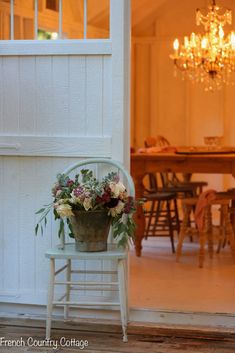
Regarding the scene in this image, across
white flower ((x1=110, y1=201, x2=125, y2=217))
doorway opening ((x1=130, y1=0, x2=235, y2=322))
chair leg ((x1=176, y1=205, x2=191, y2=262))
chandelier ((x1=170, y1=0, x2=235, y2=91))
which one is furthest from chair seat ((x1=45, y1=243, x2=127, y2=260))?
doorway opening ((x1=130, y1=0, x2=235, y2=322))

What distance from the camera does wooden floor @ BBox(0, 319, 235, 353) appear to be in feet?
12.0

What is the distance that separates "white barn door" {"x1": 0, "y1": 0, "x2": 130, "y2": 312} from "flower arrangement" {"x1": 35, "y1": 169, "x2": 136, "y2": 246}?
30cm

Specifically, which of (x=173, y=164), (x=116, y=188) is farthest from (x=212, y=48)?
(x=116, y=188)

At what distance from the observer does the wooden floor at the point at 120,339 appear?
3.67 meters

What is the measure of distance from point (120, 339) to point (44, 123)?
4.44ft

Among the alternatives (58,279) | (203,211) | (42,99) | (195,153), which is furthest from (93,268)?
(195,153)

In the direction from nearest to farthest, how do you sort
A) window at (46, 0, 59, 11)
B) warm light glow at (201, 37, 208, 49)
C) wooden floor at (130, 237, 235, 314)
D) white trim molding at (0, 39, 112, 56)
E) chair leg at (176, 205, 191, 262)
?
1. white trim molding at (0, 39, 112, 56)
2. wooden floor at (130, 237, 235, 314)
3. window at (46, 0, 59, 11)
4. chair leg at (176, 205, 191, 262)
5. warm light glow at (201, 37, 208, 49)

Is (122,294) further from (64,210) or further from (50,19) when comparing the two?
(50,19)

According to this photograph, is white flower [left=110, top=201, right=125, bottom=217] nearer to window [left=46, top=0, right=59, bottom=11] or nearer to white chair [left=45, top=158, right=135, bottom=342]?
white chair [left=45, top=158, right=135, bottom=342]

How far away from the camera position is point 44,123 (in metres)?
4.19

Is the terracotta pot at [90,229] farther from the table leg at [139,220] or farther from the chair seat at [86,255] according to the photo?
the table leg at [139,220]

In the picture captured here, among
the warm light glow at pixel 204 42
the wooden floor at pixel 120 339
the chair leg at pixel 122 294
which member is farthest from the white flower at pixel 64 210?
the warm light glow at pixel 204 42

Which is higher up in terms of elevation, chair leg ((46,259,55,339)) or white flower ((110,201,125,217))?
white flower ((110,201,125,217))

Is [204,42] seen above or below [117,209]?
above
